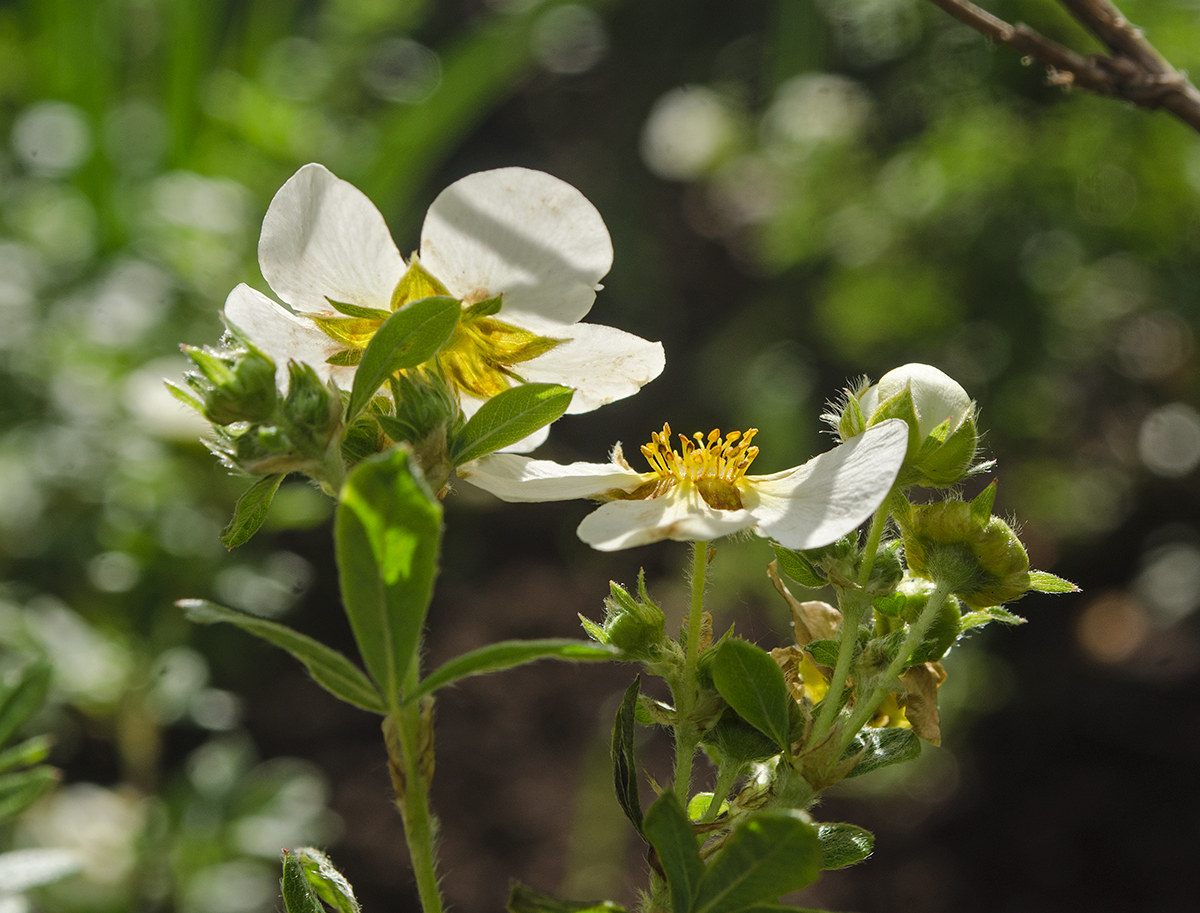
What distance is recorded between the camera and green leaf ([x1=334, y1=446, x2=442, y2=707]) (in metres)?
0.30

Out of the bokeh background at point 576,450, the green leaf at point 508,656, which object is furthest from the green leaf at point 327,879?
the bokeh background at point 576,450

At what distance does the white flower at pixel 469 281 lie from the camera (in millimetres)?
402

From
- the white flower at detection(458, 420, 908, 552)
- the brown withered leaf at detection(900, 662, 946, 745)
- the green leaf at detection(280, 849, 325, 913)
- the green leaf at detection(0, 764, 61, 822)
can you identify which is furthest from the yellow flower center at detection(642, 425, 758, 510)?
the green leaf at detection(0, 764, 61, 822)

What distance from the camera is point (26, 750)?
582 mm

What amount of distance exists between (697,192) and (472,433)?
2907 millimetres

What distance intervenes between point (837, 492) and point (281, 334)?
24 centimetres

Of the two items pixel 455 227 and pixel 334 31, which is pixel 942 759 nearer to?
pixel 455 227

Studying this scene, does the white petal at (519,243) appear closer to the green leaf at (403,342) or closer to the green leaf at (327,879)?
the green leaf at (403,342)

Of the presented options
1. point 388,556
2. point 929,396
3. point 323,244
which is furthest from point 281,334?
point 929,396

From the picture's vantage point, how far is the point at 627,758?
0.41 meters

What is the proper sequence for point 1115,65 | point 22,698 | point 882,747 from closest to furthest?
point 882,747
point 1115,65
point 22,698

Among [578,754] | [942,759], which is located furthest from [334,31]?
[942,759]

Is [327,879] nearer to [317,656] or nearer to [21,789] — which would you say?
[317,656]

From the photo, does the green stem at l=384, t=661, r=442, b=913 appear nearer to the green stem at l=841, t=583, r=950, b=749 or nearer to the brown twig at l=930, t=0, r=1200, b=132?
the green stem at l=841, t=583, r=950, b=749
